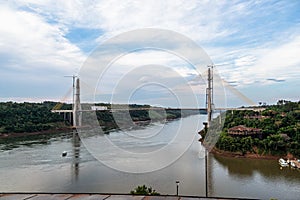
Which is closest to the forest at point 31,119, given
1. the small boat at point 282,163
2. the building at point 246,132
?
the building at point 246,132

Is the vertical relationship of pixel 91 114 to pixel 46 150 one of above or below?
above

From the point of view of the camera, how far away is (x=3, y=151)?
8.09 m

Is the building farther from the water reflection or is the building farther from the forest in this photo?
the forest

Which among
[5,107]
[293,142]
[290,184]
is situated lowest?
[290,184]

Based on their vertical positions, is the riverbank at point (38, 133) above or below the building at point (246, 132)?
below

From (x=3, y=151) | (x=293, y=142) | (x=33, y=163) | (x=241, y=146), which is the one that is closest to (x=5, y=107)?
(x=3, y=151)

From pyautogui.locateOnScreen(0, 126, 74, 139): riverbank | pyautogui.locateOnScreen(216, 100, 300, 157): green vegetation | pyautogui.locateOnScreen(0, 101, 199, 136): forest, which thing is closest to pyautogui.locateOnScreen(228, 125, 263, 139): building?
pyautogui.locateOnScreen(216, 100, 300, 157): green vegetation

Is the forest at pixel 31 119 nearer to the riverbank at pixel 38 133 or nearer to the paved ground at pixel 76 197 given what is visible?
the riverbank at pixel 38 133

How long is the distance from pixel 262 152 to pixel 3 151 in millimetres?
6731

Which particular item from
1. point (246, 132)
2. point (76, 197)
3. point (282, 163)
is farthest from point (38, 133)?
point (76, 197)

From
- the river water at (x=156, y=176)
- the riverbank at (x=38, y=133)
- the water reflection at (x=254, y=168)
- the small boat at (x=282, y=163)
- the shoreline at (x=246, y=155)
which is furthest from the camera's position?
the riverbank at (x=38, y=133)

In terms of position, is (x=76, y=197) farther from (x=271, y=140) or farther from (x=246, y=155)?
(x=271, y=140)

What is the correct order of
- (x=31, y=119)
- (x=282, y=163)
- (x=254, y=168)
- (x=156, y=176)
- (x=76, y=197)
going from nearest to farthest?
1. (x=76, y=197)
2. (x=156, y=176)
3. (x=254, y=168)
4. (x=282, y=163)
5. (x=31, y=119)

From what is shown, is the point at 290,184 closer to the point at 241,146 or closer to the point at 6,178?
the point at 241,146
